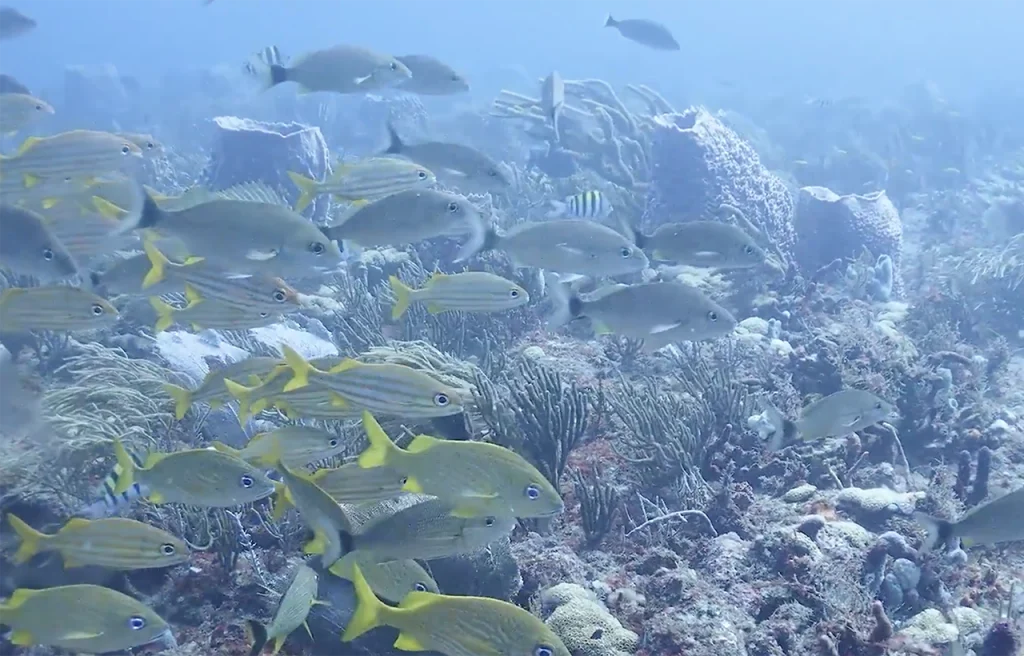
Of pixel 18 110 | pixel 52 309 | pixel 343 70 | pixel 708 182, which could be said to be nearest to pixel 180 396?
pixel 52 309

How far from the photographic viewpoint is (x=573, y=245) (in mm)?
5562

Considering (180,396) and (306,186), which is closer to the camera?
(180,396)

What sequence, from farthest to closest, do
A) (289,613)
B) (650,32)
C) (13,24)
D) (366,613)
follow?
(650,32)
(13,24)
(289,613)
(366,613)

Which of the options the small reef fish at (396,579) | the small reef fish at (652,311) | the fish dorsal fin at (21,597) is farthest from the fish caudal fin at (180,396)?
the small reef fish at (652,311)

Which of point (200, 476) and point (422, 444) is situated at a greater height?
point (422, 444)

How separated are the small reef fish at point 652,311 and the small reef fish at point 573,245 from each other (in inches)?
20.6

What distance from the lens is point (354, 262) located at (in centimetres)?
1012

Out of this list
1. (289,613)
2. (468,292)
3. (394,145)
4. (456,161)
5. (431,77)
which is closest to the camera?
(289,613)

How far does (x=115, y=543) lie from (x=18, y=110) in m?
5.84

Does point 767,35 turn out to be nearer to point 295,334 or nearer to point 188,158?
point 188,158

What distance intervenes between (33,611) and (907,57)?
3371 inches

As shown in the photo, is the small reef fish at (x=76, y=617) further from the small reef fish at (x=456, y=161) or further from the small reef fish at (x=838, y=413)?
the small reef fish at (x=456, y=161)

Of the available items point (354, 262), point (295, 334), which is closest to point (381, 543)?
point (295, 334)

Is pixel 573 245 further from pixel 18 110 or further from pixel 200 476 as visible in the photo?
pixel 18 110
